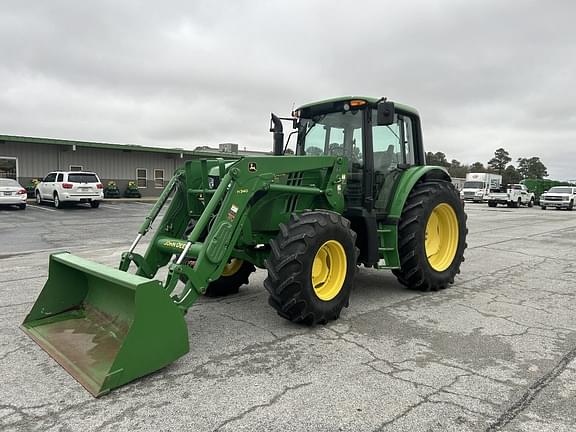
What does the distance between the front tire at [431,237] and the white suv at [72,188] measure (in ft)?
62.2

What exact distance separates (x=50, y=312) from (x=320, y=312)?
2589mm

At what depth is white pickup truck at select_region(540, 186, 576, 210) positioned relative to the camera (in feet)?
107

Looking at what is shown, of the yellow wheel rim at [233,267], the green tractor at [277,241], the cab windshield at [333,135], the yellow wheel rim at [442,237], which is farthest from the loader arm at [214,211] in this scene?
the yellow wheel rim at [442,237]

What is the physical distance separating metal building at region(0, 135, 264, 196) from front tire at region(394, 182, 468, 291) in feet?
69.1

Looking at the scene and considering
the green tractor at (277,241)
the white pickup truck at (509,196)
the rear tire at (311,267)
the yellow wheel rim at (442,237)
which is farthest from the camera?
the white pickup truck at (509,196)

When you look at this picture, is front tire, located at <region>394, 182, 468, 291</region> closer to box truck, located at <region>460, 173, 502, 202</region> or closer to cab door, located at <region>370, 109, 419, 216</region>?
cab door, located at <region>370, 109, 419, 216</region>

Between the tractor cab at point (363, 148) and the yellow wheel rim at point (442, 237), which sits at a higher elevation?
the tractor cab at point (363, 148)

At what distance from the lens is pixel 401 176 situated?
6.09 meters

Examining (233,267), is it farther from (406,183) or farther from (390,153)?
(390,153)

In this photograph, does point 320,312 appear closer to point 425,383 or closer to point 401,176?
point 425,383

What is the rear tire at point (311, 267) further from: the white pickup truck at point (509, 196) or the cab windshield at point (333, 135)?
the white pickup truck at point (509, 196)

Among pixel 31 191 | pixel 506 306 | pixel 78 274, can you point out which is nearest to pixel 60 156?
pixel 31 191

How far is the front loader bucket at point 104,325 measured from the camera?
324cm

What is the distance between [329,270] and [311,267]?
1.85 ft
